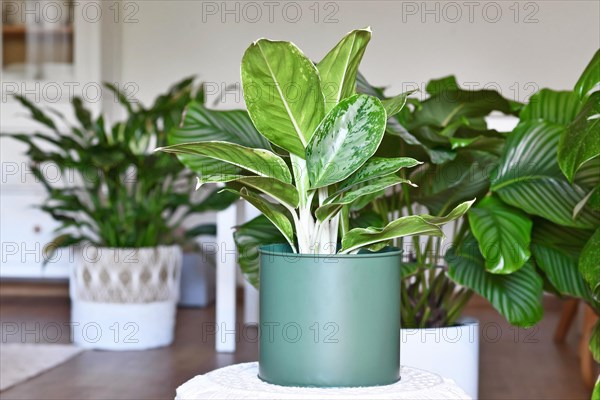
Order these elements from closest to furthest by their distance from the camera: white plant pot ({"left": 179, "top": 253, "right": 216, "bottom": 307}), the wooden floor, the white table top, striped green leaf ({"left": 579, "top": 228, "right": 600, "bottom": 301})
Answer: the white table top, striped green leaf ({"left": 579, "top": 228, "right": 600, "bottom": 301}), the wooden floor, white plant pot ({"left": 179, "top": 253, "right": 216, "bottom": 307})

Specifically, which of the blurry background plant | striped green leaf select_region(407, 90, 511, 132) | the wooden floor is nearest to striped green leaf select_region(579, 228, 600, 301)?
striped green leaf select_region(407, 90, 511, 132)

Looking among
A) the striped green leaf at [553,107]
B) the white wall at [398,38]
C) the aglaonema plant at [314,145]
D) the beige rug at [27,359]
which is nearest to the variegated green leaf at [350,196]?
the aglaonema plant at [314,145]

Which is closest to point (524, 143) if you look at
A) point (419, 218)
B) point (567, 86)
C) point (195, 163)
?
point (195, 163)

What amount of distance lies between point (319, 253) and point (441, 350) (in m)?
0.76

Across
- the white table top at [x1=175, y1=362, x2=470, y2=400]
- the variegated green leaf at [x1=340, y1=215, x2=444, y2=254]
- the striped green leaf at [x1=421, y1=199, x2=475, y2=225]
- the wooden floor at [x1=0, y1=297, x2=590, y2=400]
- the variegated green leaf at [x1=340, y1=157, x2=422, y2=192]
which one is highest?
the variegated green leaf at [x1=340, y1=157, x2=422, y2=192]

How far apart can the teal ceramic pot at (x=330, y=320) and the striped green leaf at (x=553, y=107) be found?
100 centimetres

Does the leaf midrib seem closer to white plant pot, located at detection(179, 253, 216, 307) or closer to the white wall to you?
white plant pot, located at detection(179, 253, 216, 307)

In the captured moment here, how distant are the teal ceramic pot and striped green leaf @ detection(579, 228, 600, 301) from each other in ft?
2.01

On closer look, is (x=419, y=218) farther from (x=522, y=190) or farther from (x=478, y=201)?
(x=478, y=201)

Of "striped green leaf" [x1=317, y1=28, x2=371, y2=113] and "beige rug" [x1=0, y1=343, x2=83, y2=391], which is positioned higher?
"striped green leaf" [x1=317, y1=28, x2=371, y2=113]

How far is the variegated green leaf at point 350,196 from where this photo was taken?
3.61 ft

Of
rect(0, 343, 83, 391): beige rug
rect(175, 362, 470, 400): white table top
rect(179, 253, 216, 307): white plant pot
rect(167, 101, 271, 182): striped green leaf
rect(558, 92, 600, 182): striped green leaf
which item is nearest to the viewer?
rect(175, 362, 470, 400): white table top

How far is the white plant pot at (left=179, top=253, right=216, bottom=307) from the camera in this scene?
393cm

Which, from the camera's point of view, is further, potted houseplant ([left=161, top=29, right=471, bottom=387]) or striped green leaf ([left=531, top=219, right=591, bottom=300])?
striped green leaf ([left=531, top=219, right=591, bottom=300])
